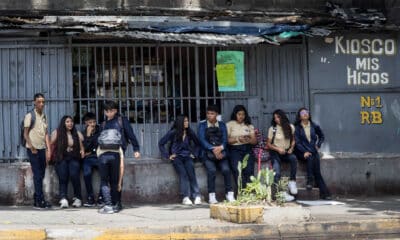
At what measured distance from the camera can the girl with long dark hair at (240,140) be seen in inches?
475

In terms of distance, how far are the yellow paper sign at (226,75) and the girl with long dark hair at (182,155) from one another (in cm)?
100

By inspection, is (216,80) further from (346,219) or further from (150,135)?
(346,219)

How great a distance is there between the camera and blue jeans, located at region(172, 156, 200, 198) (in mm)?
11844

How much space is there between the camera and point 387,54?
1288 centimetres

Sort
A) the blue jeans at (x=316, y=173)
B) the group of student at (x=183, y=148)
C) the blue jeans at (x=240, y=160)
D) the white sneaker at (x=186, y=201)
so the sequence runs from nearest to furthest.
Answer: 1. the group of student at (x=183, y=148)
2. the white sneaker at (x=186, y=201)
3. the blue jeans at (x=240, y=160)
4. the blue jeans at (x=316, y=173)

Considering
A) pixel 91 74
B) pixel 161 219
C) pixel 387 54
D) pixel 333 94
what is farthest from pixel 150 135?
pixel 387 54

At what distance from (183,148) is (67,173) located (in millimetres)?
1971

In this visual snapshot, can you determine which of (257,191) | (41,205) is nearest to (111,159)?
(41,205)

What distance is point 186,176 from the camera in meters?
11.9

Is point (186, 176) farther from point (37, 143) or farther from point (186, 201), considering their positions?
point (37, 143)

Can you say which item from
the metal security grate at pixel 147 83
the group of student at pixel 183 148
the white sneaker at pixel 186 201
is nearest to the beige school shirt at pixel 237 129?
the group of student at pixel 183 148

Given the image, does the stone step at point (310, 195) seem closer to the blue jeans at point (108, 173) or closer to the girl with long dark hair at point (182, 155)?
the girl with long dark hair at point (182, 155)

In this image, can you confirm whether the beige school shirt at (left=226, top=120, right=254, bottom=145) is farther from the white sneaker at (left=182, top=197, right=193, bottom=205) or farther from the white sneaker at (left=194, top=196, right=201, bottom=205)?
the white sneaker at (left=182, top=197, right=193, bottom=205)

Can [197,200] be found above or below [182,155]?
below
